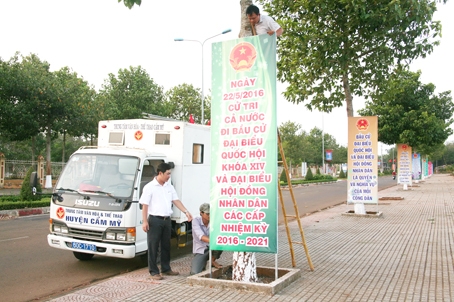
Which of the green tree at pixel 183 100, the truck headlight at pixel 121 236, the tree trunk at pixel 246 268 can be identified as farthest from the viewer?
the green tree at pixel 183 100

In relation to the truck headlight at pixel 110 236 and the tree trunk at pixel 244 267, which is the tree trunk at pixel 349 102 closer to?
the tree trunk at pixel 244 267

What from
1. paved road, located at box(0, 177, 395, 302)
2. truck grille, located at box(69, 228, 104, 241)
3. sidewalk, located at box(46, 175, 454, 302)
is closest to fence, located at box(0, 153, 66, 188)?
paved road, located at box(0, 177, 395, 302)

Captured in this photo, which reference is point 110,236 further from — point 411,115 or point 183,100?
point 183,100

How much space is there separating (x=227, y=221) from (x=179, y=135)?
9.27ft

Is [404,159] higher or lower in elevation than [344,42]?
lower

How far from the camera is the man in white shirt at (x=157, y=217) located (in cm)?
665

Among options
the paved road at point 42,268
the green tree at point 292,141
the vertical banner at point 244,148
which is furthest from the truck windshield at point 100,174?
the green tree at point 292,141

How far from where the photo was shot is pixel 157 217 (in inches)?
263

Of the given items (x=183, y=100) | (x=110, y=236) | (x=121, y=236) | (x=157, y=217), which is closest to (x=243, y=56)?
(x=157, y=217)

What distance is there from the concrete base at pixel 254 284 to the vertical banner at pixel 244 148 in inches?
17.7

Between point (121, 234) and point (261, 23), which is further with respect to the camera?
point (121, 234)

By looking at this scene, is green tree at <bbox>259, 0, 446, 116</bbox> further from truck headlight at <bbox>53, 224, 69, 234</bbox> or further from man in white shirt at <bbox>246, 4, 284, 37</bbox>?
truck headlight at <bbox>53, 224, 69, 234</bbox>

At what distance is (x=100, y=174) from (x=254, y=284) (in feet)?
11.3

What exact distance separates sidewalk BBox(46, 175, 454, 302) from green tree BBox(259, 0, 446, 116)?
204 inches
